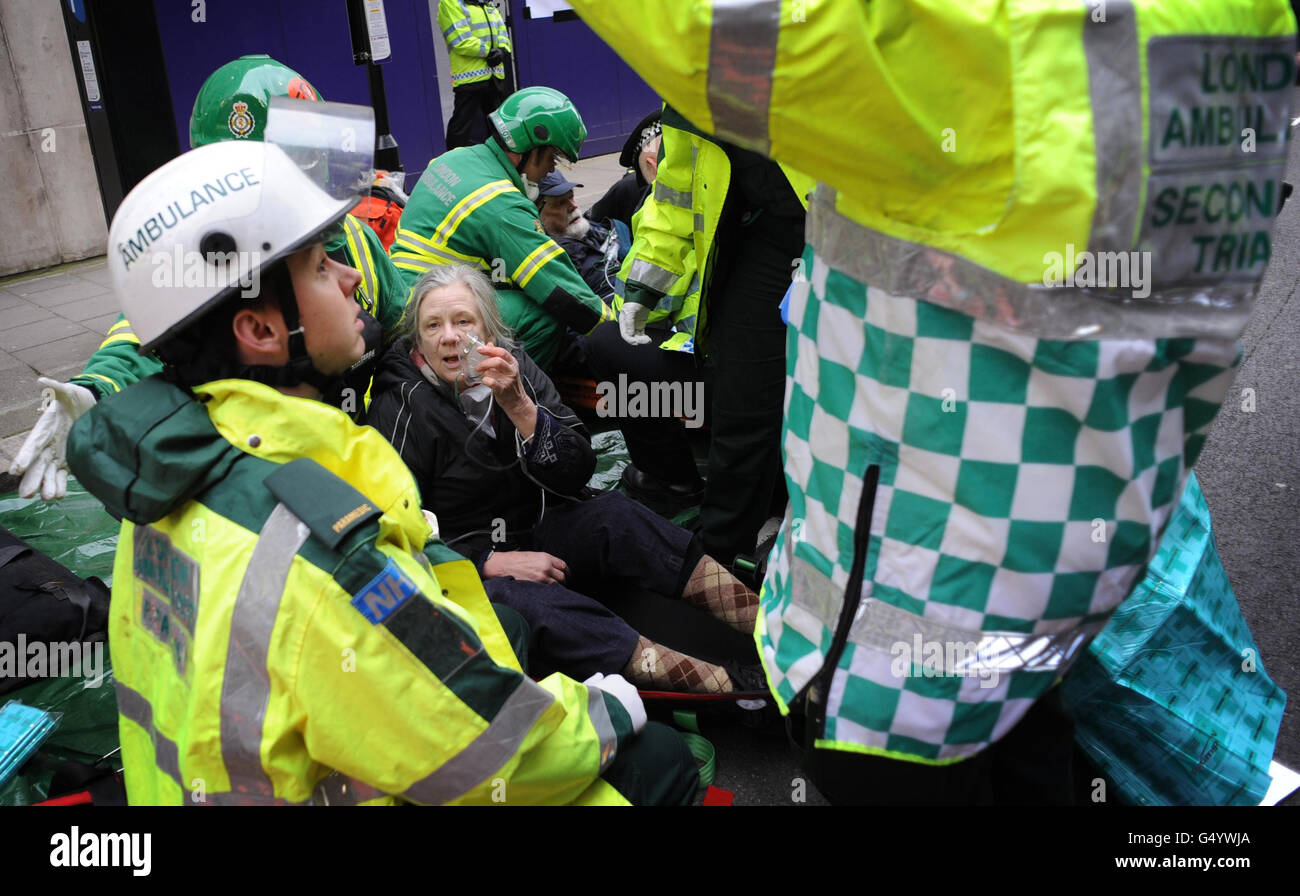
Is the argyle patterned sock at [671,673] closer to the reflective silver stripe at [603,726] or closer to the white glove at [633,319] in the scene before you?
the reflective silver stripe at [603,726]

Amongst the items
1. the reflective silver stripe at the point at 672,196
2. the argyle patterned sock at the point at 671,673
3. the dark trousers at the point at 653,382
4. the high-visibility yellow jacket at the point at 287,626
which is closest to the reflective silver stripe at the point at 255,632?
the high-visibility yellow jacket at the point at 287,626

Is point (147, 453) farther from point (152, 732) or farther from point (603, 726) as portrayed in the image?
point (603, 726)

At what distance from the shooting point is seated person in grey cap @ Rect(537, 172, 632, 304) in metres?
4.80

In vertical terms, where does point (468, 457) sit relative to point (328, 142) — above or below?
below

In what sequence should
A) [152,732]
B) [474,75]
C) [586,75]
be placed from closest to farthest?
[152,732]
[474,75]
[586,75]

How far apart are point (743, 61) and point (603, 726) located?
1.19 m

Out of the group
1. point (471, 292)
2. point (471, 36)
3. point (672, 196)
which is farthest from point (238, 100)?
point (471, 36)

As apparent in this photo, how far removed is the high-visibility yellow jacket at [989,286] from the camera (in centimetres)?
114

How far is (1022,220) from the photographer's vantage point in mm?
1173

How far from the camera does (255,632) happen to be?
4.66ft

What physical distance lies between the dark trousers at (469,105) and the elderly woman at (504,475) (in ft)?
18.9

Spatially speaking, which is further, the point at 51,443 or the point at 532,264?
the point at 532,264

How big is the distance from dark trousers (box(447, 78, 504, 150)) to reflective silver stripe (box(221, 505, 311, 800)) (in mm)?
7323

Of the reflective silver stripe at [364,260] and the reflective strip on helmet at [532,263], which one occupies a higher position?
the reflective silver stripe at [364,260]
